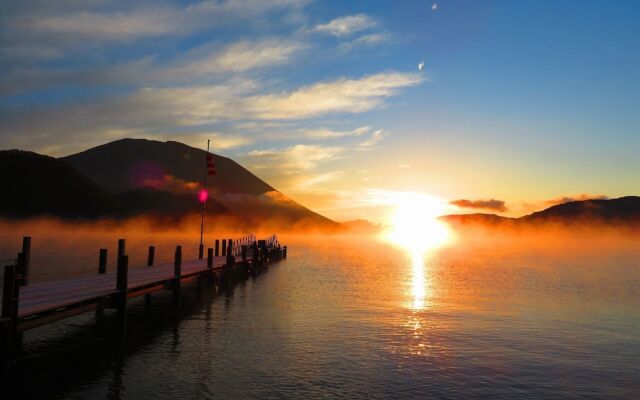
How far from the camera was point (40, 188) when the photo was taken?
617 feet

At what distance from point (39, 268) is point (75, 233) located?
134545 millimetres

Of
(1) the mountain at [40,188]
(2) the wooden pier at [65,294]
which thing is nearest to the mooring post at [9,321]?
(2) the wooden pier at [65,294]

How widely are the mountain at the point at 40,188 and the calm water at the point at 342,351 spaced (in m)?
171

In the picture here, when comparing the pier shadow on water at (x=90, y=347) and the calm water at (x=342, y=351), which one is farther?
the calm water at (x=342, y=351)

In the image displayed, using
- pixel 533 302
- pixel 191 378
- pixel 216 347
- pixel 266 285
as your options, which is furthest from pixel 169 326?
pixel 533 302

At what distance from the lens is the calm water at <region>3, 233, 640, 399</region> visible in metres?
16.6

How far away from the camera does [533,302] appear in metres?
39.4

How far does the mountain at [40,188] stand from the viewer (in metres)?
183

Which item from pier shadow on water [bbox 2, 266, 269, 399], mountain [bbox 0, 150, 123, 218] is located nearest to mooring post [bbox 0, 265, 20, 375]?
pier shadow on water [bbox 2, 266, 269, 399]

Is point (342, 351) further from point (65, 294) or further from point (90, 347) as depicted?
point (65, 294)

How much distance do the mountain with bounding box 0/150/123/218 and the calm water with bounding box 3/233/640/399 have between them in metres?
171

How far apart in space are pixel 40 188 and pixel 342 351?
19394cm

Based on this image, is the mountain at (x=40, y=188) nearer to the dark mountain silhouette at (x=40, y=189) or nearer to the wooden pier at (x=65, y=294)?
the dark mountain silhouette at (x=40, y=189)

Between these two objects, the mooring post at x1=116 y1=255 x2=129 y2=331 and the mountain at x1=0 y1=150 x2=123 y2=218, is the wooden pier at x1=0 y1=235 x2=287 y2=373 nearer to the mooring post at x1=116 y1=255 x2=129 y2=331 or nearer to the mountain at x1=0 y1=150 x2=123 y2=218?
the mooring post at x1=116 y1=255 x2=129 y2=331
